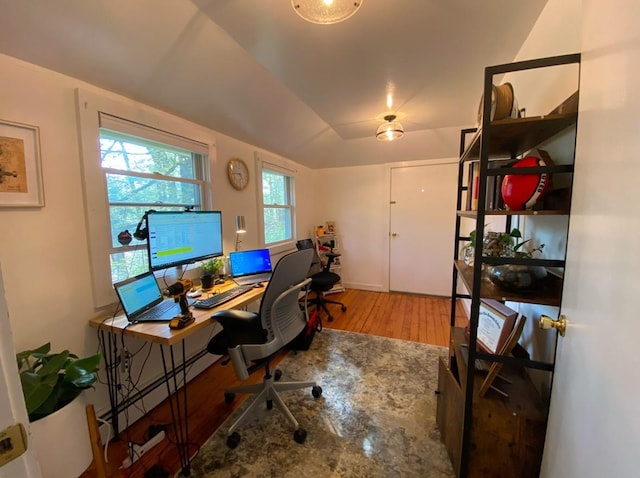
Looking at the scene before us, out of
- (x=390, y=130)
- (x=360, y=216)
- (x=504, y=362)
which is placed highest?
(x=390, y=130)

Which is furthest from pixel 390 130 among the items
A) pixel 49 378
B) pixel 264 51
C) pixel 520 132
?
pixel 49 378

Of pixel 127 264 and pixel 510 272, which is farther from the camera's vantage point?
pixel 127 264

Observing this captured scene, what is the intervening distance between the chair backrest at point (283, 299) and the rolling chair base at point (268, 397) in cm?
37

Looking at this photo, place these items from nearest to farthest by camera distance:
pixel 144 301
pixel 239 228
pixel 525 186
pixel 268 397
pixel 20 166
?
pixel 525 186 → pixel 20 166 → pixel 144 301 → pixel 268 397 → pixel 239 228

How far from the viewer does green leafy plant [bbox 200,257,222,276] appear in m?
2.14

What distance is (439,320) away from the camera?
3.10 meters

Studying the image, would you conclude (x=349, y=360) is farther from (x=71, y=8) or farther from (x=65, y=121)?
(x=71, y=8)

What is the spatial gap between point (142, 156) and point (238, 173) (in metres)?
0.91

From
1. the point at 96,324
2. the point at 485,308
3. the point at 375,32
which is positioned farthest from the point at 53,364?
the point at 375,32

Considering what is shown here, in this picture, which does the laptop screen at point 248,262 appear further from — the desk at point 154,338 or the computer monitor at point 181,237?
the desk at point 154,338

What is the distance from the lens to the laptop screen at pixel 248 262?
2363 millimetres

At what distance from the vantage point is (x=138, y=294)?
1.51 meters

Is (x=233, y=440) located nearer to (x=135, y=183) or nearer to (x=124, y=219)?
(x=124, y=219)

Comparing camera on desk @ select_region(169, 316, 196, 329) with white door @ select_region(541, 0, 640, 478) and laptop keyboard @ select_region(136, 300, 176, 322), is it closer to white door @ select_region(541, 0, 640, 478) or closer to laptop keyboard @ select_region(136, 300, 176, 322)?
laptop keyboard @ select_region(136, 300, 176, 322)
